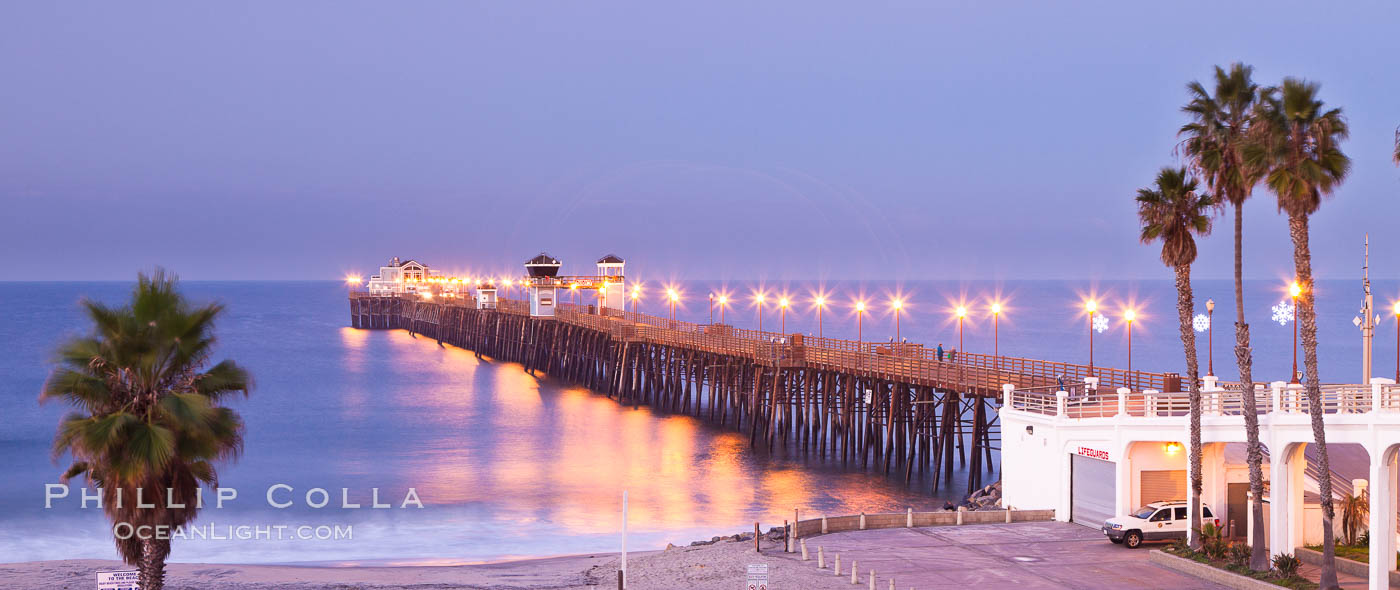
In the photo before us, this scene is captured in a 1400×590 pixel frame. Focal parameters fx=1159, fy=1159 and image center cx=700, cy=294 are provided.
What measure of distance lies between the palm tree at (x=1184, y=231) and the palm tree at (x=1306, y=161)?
9.97 ft

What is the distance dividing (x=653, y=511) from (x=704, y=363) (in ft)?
81.4

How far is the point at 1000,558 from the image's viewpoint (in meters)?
21.9

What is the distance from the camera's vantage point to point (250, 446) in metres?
54.4

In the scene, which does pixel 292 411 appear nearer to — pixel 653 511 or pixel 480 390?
pixel 480 390

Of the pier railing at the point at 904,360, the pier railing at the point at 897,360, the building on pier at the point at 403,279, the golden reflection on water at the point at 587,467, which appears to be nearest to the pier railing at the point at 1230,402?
the pier railing at the point at 897,360

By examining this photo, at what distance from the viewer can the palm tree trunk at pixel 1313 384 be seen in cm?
1848

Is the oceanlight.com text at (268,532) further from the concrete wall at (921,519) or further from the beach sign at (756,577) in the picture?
the beach sign at (756,577)

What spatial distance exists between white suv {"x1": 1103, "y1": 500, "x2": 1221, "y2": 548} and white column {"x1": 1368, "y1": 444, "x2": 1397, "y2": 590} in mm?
3961

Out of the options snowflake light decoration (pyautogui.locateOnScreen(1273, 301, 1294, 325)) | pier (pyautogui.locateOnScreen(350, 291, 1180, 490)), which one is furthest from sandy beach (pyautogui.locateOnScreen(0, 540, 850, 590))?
snowflake light decoration (pyautogui.locateOnScreen(1273, 301, 1294, 325))

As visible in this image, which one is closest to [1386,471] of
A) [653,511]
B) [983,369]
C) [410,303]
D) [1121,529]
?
[1121,529]

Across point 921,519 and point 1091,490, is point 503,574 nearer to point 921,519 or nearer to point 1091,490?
point 921,519

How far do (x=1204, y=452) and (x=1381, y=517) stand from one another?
5.50 metres

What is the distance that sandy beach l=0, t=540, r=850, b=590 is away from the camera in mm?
21875

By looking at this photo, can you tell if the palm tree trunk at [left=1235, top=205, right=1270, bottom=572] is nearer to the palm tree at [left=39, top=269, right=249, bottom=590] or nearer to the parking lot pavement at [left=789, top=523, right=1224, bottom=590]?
the parking lot pavement at [left=789, top=523, right=1224, bottom=590]
